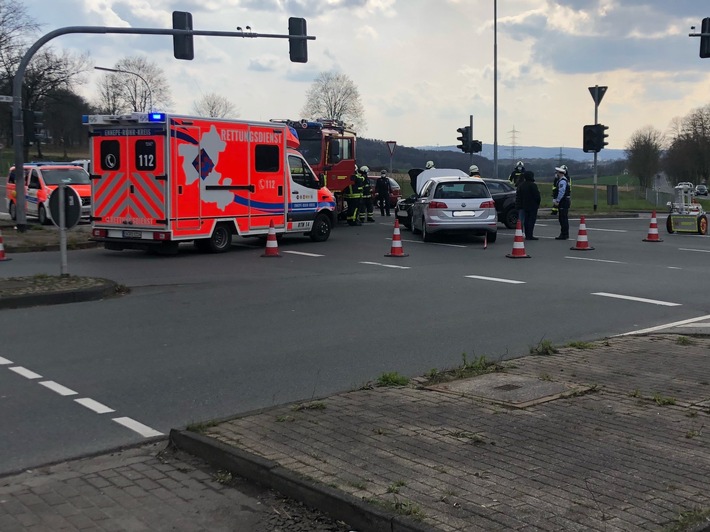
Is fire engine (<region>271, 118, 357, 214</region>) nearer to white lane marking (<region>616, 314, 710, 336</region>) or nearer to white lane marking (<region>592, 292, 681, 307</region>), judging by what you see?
white lane marking (<region>592, 292, 681, 307</region>)

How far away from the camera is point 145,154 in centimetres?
1786

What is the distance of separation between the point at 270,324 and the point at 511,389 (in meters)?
4.25

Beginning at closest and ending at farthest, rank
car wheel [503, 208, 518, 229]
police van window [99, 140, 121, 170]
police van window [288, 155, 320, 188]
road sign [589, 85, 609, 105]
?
police van window [99, 140, 121, 170]
police van window [288, 155, 320, 188]
car wheel [503, 208, 518, 229]
road sign [589, 85, 609, 105]

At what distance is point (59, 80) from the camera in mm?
57594

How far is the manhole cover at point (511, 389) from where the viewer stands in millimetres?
6301

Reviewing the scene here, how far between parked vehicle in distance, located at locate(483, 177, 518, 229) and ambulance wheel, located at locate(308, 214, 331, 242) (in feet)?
21.4

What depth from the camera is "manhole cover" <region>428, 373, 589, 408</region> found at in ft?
20.7

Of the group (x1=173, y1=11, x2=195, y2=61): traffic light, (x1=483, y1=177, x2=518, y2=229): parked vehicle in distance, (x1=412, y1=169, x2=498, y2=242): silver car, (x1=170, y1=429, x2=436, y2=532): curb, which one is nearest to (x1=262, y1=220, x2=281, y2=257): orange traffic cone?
(x1=412, y1=169, x2=498, y2=242): silver car

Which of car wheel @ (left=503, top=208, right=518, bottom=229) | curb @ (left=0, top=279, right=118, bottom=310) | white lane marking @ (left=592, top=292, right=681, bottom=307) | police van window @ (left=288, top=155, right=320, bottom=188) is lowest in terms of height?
white lane marking @ (left=592, top=292, right=681, bottom=307)

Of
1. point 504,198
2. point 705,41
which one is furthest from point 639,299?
point 504,198

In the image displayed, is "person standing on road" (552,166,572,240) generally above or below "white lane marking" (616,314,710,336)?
above

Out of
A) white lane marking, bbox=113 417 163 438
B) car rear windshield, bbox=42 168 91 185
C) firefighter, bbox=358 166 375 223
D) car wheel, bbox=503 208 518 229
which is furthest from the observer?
firefighter, bbox=358 166 375 223

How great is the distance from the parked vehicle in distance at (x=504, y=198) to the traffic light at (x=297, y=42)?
700 cm

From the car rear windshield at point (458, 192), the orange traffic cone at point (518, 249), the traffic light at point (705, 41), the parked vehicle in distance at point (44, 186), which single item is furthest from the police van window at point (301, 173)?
the traffic light at point (705, 41)
